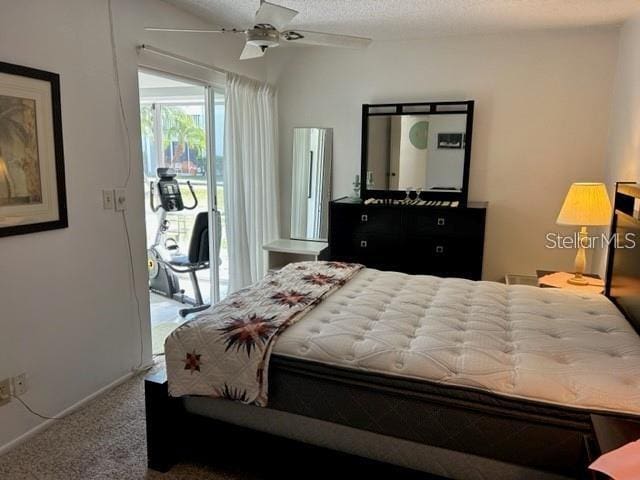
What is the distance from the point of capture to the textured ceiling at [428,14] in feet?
10.1

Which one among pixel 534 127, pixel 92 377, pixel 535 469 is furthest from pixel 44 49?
pixel 534 127

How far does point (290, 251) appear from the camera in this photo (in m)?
4.27

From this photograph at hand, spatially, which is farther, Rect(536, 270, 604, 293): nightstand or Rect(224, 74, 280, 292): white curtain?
Rect(224, 74, 280, 292): white curtain

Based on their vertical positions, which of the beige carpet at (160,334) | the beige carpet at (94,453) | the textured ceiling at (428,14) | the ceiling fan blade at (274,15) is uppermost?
the textured ceiling at (428,14)

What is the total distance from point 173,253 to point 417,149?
8.28 ft

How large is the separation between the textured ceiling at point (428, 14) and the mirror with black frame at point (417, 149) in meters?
0.64

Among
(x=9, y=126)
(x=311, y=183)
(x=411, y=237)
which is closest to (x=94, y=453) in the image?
(x=9, y=126)

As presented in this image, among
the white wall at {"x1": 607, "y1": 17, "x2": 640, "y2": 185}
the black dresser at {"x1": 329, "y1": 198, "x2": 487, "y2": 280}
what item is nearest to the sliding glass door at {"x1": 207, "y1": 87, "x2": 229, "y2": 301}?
the black dresser at {"x1": 329, "y1": 198, "x2": 487, "y2": 280}

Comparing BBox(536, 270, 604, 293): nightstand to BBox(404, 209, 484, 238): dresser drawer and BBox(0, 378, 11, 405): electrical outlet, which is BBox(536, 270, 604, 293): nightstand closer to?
BBox(404, 209, 484, 238): dresser drawer

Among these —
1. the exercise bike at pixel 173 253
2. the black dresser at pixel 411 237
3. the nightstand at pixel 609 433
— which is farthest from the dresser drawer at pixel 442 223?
the nightstand at pixel 609 433

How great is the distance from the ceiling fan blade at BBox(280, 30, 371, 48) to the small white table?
2068 millimetres

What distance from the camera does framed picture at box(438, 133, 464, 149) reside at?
401cm

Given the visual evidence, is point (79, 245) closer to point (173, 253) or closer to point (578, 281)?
point (173, 253)

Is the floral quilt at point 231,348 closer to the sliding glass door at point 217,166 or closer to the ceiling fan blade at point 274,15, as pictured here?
the ceiling fan blade at point 274,15
